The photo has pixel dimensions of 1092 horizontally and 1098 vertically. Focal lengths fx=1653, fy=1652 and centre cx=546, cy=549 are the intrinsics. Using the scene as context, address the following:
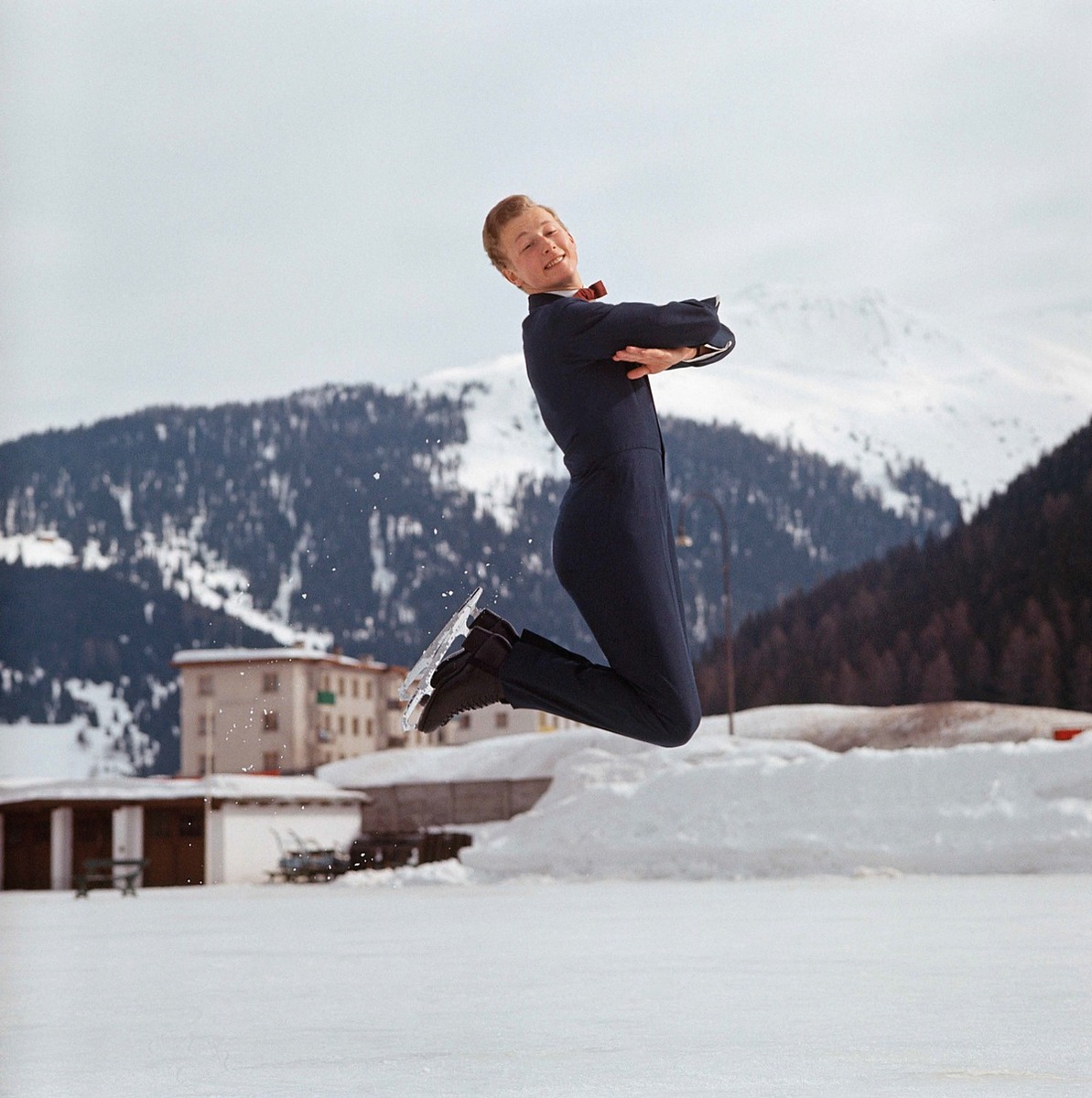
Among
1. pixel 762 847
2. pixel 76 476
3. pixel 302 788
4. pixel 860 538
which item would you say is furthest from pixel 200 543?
pixel 762 847

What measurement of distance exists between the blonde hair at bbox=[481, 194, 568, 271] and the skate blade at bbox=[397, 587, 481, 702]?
0.63 m

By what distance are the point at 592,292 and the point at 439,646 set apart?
687 mm

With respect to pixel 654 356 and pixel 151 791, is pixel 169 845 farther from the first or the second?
pixel 654 356

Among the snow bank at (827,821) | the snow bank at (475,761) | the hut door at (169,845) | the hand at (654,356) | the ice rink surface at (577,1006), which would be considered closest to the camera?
the hand at (654,356)

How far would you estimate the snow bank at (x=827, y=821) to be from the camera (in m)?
22.2

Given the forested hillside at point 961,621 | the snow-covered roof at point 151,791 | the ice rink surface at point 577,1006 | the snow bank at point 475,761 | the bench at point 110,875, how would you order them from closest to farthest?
the ice rink surface at point 577,1006 → the bench at point 110,875 → the snow-covered roof at point 151,791 → the snow bank at point 475,761 → the forested hillside at point 961,621

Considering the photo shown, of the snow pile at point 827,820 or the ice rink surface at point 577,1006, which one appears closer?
the ice rink surface at point 577,1006

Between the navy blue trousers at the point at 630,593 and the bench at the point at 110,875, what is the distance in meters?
24.2

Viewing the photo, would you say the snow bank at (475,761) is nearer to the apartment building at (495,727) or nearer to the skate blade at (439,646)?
the apartment building at (495,727)

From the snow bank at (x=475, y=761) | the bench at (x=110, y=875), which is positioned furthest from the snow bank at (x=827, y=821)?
the snow bank at (x=475, y=761)

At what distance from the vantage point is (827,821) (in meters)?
24.2

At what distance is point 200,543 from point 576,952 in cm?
16223

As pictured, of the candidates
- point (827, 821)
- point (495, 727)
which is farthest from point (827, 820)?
point (495, 727)

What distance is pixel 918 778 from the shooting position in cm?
2445
